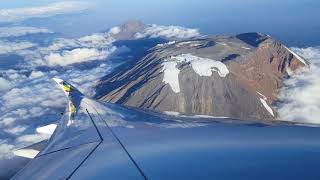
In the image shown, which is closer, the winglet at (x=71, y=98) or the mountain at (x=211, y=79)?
the winglet at (x=71, y=98)

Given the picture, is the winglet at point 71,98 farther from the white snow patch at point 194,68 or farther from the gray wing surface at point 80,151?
the white snow patch at point 194,68

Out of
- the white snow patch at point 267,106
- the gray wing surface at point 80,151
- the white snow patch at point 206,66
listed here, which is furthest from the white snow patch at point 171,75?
the gray wing surface at point 80,151

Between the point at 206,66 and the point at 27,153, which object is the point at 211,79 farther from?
the point at 27,153

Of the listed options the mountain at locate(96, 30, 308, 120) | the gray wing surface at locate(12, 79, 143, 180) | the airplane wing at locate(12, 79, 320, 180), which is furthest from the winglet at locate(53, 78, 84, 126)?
the mountain at locate(96, 30, 308, 120)

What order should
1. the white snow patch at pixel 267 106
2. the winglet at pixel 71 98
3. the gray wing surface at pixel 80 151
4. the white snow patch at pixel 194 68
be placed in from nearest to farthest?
the gray wing surface at pixel 80 151 → the winglet at pixel 71 98 → the white snow patch at pixel 267 106 → the white snow patch at pixel 194 68

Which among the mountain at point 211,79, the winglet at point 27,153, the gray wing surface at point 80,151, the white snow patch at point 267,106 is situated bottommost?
the white snow patch at point 267,106

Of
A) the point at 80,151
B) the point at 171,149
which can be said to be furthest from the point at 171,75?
the point at 171,149
